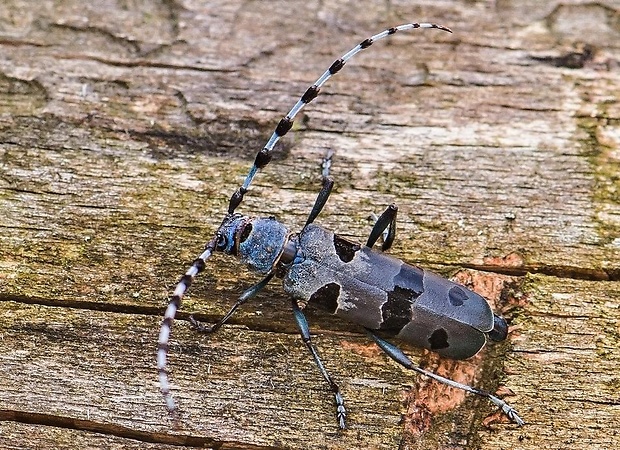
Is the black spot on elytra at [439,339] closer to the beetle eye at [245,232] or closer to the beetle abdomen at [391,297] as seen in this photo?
the beetle abdomen at [391,297]

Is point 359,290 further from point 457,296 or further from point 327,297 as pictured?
point 457,296

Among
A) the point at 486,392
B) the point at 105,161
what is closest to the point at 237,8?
the point at 105,161

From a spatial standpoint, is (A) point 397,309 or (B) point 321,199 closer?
(A) point 397,309

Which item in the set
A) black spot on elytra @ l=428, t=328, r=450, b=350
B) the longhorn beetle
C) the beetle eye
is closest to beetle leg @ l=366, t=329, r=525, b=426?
the longhorn beetle

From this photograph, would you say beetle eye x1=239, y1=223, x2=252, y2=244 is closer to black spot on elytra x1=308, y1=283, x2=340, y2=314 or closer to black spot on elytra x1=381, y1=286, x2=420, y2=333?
black spot on elytra x1=308, y1=283, x2=340, y2=314

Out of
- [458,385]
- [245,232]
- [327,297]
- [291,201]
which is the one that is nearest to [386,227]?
[327,297]

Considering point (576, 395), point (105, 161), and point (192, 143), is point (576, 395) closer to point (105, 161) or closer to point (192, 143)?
point (192, 143)
